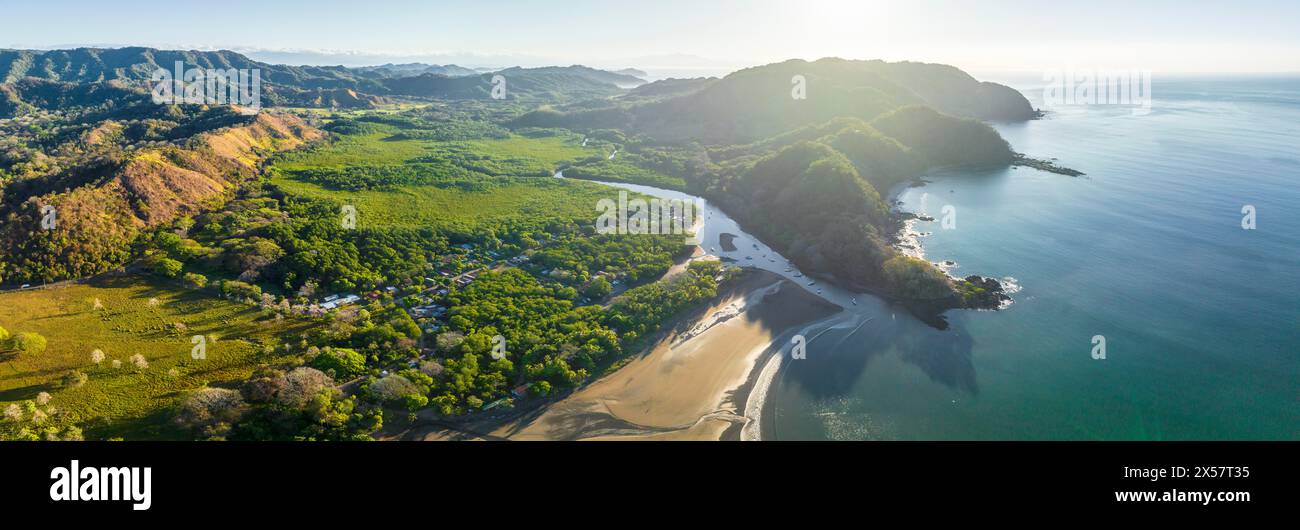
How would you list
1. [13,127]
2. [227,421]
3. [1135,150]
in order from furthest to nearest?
[13,127]
[1135,150]
[227,421]

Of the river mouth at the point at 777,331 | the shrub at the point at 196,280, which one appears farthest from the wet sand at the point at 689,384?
the shrub at the point at 196,280

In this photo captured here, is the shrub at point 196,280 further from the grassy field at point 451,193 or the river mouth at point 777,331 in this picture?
the river mouth at point 777,331

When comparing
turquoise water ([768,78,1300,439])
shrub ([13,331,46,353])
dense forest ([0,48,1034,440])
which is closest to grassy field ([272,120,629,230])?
dense forest ([0,48,1034,440])

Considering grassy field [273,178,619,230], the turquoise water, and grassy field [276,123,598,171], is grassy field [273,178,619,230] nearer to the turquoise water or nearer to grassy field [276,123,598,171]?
grassy field [276,123,598,171]

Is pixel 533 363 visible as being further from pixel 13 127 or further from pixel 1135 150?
pixel 13 127

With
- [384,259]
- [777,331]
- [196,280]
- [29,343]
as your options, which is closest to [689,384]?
[777,331]
